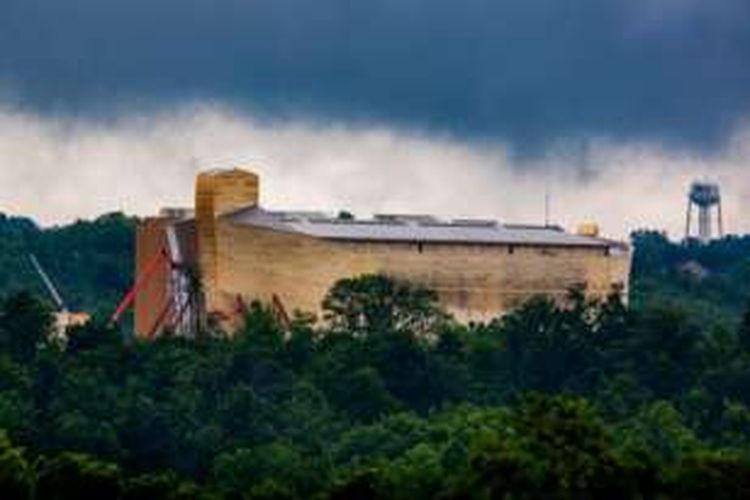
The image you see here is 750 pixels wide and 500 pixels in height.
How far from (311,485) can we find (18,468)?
44.9 feet

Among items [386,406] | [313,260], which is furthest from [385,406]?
[313,260]

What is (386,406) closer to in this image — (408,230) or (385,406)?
(385,406)

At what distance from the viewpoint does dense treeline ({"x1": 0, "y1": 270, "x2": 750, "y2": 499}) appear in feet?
348

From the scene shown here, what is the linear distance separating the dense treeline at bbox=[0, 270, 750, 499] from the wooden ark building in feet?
5.82

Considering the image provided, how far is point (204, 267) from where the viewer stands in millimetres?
167250

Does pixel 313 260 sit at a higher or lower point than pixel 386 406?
higher

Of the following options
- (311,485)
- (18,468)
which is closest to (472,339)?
(311,485)

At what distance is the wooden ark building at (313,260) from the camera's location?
166 m

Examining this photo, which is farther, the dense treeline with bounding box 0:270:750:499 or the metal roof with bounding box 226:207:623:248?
the metal roof with bounding box 226:207:623:248

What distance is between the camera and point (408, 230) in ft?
567

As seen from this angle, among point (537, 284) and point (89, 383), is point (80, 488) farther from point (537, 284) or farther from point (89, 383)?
point (537, 284)

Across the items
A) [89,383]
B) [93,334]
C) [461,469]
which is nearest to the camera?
[461,469]

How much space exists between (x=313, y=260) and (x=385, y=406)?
15.5 meters

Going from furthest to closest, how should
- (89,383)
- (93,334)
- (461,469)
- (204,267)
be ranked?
(204,267)
(93,334)
(89,383)
(461,469)
